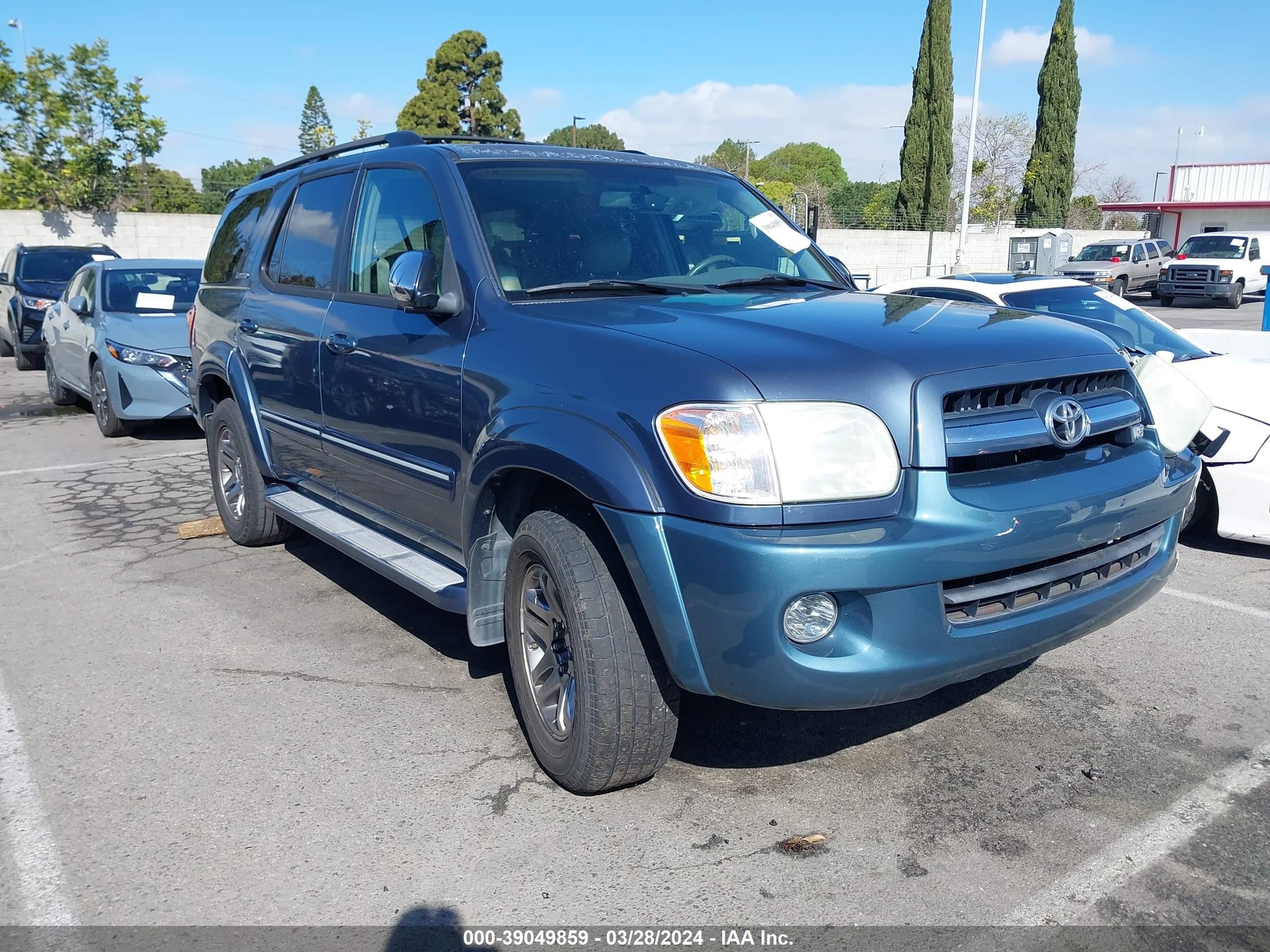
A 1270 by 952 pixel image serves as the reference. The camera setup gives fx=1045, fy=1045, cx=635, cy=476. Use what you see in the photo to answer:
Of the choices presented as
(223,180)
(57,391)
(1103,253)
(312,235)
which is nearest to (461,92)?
(223,180)

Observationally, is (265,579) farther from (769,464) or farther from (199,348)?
(769,464)

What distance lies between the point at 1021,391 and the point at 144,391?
323 inches

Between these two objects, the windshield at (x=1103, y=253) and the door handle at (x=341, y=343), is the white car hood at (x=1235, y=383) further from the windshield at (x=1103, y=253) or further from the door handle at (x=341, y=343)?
the windshield at (x=1103, y=253)

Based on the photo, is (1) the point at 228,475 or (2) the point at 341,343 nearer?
(2) the point at 341,343

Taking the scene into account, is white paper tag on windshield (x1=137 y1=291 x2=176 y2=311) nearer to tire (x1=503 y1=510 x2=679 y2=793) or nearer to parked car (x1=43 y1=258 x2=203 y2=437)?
parked car (x1=43 y1=258 x2=203 y2=437)

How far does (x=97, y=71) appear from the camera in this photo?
26.2 meters

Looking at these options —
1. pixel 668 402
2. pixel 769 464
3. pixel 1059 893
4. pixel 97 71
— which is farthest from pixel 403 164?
pixel 97 71

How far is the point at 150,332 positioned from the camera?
9305 mm

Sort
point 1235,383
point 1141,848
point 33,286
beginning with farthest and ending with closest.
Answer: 1. point 33,286
2. point 1235,383
3. point 1141,848

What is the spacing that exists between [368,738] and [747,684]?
62.9 inches

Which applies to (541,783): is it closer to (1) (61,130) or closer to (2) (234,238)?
(2) (234,238)

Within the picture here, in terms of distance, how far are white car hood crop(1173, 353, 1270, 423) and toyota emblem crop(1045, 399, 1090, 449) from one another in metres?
2.81

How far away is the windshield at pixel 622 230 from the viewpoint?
12.1 ft

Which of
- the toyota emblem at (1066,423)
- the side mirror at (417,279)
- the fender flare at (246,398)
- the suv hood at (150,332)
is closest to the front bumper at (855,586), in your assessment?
the toyota emblem at (1066,423)
